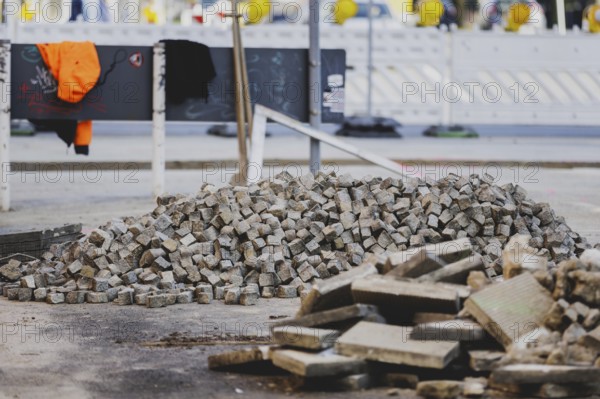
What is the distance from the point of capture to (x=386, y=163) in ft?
43.2

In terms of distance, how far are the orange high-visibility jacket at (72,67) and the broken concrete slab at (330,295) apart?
7797mm

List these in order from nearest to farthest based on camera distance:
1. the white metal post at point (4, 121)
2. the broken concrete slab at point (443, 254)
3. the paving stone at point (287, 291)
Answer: the broken concrete slab at point (443, 254) < the paving stone at point (287, 291) < the white metal post at point (4, 121)

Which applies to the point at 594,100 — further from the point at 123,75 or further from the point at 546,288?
the point at 546,288

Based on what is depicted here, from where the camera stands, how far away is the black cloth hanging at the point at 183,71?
1447cm

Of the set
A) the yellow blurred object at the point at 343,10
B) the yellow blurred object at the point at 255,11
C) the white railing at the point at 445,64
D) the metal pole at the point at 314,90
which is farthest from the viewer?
the yellow blurred object at the point at 255,11

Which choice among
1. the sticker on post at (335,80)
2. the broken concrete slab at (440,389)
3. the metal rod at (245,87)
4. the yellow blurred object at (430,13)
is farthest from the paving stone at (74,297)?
the yellow blurred object at (430,13)

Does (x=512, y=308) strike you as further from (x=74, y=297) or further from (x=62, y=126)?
(x=62, y=126)

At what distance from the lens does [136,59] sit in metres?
14.5

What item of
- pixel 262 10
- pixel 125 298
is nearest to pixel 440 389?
pixel 125 298

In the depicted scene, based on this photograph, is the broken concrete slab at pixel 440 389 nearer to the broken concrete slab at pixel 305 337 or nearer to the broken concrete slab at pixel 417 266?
the broken concrete slab at pixel 305 337

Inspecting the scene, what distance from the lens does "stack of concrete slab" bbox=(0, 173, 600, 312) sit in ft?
30.2

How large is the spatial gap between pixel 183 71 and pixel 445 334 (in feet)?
28.4

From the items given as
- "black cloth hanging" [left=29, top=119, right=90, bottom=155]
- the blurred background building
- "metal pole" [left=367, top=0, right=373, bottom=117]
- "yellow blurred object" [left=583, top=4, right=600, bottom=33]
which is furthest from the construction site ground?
"yellow blurred object" [left=583, top=4, right=600, bottom=33]

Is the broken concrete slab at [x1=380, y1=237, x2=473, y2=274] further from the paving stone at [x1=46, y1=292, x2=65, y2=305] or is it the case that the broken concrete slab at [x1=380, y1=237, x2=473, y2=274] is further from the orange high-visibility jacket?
the orange high-visibility jacket
